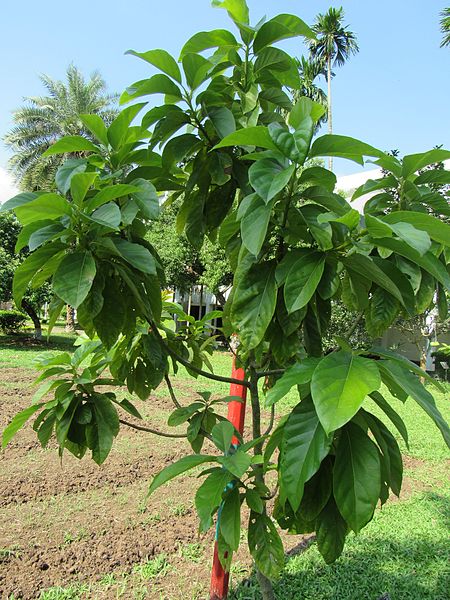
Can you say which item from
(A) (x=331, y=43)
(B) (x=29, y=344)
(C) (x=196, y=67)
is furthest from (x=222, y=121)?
(A) (x=331, y=43)

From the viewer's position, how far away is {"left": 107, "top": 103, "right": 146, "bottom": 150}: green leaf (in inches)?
40.1

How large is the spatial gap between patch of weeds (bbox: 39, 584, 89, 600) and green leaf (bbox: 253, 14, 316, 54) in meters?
2.31

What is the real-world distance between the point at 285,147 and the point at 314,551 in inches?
102

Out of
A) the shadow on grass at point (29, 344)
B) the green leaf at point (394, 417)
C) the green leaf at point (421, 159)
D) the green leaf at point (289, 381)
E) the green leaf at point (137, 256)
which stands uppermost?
the green leaf at point (421, 159)

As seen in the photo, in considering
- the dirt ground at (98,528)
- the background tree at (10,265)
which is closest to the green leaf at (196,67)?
the dirt ground at (98,528)

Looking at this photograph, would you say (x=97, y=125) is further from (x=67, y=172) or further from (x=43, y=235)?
(x=43, y=235)

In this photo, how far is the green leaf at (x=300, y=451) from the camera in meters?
0.66

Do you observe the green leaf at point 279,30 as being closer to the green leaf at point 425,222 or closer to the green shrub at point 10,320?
the green leaf at point 425,222

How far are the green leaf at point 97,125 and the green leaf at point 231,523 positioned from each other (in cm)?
81

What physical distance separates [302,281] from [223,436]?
1.40 feet

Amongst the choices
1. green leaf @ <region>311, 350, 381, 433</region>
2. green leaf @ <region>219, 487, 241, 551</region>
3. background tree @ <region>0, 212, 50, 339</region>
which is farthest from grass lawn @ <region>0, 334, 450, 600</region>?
background tree @ <region>0, 212, 50, 339</region>

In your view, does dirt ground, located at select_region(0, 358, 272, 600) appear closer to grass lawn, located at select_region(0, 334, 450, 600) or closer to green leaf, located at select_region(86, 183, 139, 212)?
grass lawn, located at select_region(0, 334, 450, 600)

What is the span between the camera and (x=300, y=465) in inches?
26.7

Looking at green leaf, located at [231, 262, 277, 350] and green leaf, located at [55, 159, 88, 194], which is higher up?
green leaf, located at [55, 159, 88, 194]
